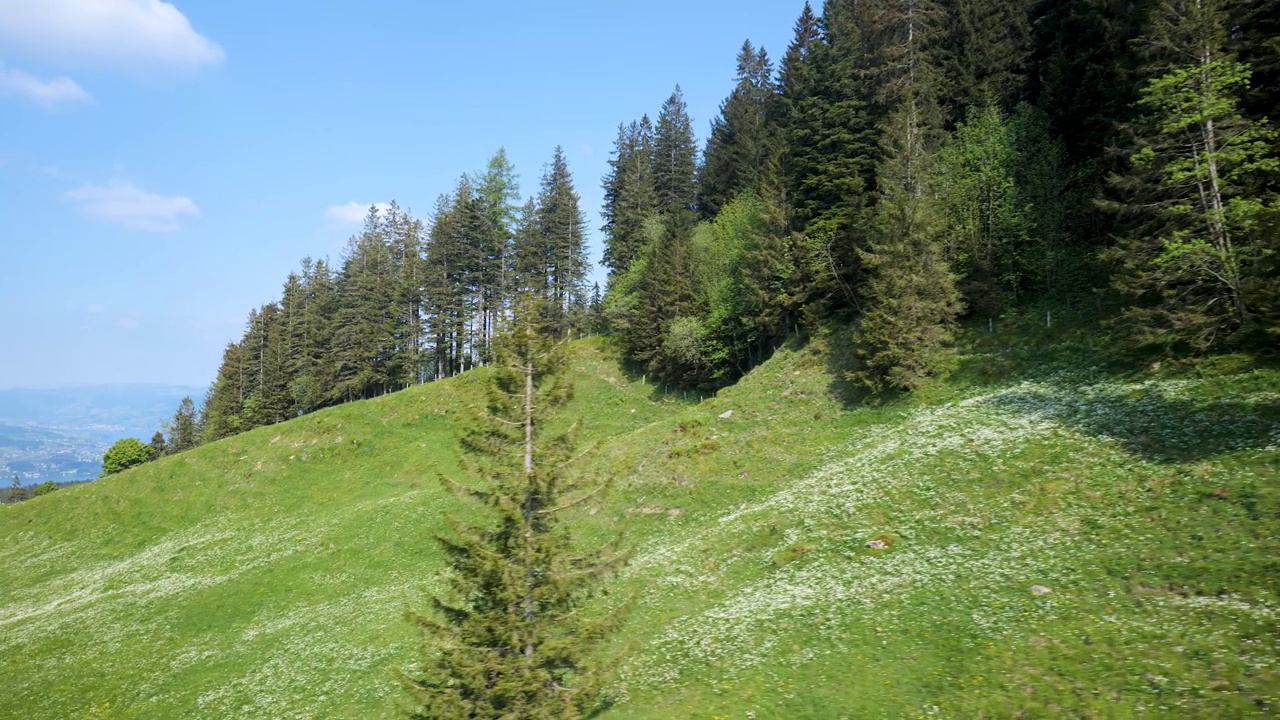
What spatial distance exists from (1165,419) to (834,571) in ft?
46.3

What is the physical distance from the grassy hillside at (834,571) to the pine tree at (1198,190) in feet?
8.76

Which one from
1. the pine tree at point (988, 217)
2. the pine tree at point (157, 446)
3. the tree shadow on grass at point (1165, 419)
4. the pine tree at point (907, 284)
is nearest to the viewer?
the tree shadow on grass at point (1165, 419)

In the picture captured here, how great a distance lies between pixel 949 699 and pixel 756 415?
1032 inches

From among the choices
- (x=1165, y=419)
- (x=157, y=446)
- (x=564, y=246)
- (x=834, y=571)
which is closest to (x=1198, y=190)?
(x=1165, y=419)

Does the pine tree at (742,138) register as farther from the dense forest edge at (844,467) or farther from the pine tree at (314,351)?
the pine tree at (314,351)

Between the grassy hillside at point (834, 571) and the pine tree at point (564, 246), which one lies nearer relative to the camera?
the grassy hillside at point (834, 571)

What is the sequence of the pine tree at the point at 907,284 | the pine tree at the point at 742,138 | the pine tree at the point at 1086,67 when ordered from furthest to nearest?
the pine tree at the point at 742,138, the pine tree at the point at 1086,67, the pine tree at the point at 907,284

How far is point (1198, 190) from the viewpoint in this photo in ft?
93.7

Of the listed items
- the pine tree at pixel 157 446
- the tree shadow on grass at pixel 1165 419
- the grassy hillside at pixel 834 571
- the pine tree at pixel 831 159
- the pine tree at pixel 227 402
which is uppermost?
the pine tree at pixel 831 159

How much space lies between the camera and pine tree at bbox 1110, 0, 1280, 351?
25.9 metres

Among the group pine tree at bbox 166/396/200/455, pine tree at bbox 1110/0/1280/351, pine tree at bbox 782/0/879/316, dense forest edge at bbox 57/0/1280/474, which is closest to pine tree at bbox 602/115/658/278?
dense forest edge at bbox 57/0/1280/474

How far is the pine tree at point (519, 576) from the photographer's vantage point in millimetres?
14414

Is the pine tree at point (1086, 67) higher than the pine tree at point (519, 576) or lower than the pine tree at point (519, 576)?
higher

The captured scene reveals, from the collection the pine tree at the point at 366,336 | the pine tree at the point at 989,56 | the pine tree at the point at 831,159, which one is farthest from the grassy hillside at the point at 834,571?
the pine tree at the point at 366,336
